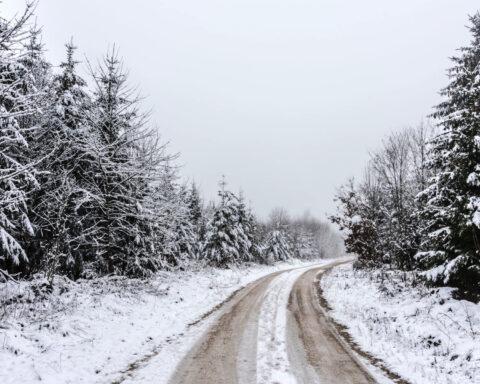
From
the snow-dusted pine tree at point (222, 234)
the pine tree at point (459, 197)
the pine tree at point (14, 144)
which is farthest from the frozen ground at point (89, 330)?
the snow-dusted pine tree at point (222, 234)

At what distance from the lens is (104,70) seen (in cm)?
1795

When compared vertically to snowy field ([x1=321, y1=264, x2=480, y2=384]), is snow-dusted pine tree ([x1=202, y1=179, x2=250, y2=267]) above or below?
above

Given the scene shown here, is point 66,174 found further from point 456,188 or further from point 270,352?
point 456,188

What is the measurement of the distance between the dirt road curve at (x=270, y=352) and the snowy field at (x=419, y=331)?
887mm

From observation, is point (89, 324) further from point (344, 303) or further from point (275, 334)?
point (344, 303)

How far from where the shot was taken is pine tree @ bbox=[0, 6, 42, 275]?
861 centimetres

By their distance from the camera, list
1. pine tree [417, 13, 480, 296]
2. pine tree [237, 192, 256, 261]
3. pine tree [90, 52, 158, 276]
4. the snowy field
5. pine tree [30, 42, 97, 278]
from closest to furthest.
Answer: the snowy field → pine tree [417, 13, 480, 296] → pine tree [30, 42, 97, 278] → pine tree [90, 52, 158, 276] → pine tree [237, 192, 256, 261]

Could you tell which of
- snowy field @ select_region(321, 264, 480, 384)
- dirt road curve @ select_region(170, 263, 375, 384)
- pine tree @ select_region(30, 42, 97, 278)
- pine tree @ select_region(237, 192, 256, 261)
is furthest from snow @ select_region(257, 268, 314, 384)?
pine tree @ select_region(237, 192, 256, 261)

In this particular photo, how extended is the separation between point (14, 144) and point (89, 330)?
636 cm

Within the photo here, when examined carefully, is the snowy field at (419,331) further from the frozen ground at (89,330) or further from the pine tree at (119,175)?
the pine tree at (119,175)

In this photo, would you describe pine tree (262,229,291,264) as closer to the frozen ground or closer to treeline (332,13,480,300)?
treeline (332,13,480,300)

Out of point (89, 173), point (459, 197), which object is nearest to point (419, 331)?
point (459, 197)

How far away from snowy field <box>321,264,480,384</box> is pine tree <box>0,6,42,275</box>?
366 inches

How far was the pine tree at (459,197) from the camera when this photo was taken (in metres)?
11.5
